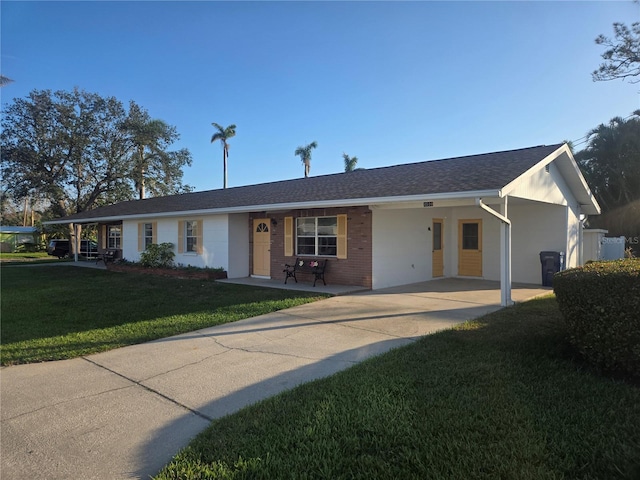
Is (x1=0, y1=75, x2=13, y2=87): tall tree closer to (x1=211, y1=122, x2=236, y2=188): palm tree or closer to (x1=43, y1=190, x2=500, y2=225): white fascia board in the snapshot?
(x1=43, y1=190, x2=500, y2=225): white fascia board

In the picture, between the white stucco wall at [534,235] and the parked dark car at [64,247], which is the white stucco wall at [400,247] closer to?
the white stucco wall at [534,235]

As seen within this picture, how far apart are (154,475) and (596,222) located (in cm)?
2801

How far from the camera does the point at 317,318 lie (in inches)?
309

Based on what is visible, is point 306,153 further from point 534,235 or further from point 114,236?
point 534,235

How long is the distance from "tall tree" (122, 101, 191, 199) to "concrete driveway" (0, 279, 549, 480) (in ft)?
101

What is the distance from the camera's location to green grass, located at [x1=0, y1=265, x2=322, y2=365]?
6.40 metres

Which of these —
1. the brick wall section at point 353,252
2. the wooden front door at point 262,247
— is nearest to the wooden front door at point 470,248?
the brick wall section at point 353,252

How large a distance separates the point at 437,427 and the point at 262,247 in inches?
468

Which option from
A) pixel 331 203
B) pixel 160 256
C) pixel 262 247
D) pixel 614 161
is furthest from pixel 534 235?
pixel 614 161

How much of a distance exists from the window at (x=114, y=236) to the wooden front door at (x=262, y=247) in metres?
11.5

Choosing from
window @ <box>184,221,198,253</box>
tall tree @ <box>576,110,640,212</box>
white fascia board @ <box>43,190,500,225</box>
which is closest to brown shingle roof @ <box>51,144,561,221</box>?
white fascia board @ <box>43,190,500,225</box>

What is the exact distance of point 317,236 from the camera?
12.9 m

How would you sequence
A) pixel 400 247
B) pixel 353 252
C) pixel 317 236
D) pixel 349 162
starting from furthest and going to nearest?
pixel 349 162
pixel 317 236
pixel 400 247
pixel 353 252

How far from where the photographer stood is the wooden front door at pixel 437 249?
46.1 feet
